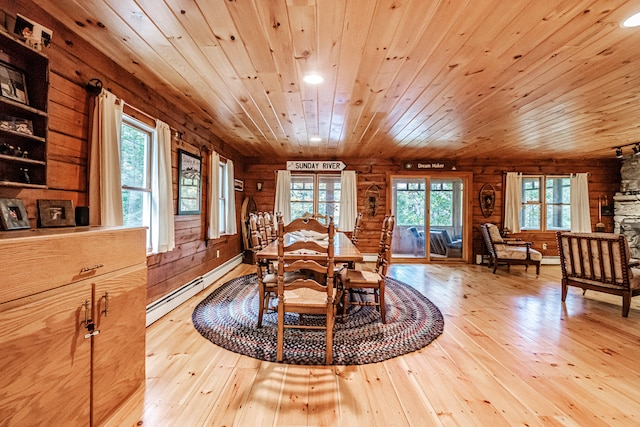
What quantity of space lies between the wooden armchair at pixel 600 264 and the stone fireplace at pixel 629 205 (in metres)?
3.01

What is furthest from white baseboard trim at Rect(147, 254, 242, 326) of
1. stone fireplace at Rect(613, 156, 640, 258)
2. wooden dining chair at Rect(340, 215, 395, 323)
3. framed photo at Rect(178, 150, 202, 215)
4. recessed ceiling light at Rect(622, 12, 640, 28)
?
stone fireplace at Rect(613, 156, 640, 258)

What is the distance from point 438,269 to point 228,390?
4941mm

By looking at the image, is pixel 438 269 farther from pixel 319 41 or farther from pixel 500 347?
pixel 319 41

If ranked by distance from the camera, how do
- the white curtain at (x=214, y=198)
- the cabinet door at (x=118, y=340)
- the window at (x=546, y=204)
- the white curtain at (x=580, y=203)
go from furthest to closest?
the window at (x=546, y=204) < the white curtain at (x=580, y=203) < the white curtain at (x=214, y=198) < the cabinet door at (x=118, y=340)

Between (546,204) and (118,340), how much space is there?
25.9 ft

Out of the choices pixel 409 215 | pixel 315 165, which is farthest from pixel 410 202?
pixel 315 165

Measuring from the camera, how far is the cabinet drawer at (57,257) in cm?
102

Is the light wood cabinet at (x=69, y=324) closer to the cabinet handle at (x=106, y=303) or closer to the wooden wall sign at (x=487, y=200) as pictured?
the cabinet handle at (x=106, y=303)

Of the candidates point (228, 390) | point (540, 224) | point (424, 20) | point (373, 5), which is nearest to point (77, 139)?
point (228, 390)

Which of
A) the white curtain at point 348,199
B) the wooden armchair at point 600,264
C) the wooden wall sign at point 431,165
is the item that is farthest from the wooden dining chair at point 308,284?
the wooden wall sign at point 431,165

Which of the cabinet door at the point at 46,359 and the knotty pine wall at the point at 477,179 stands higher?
the knotty pine wall at the point at 477,179

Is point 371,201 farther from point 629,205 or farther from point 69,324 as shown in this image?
point 69,324

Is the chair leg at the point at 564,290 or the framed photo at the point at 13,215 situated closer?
the framed photo at the point at 13,215

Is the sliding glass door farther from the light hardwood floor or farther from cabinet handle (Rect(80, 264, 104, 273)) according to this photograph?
cabinet handle (Rect(80, 264, 104, 273))
